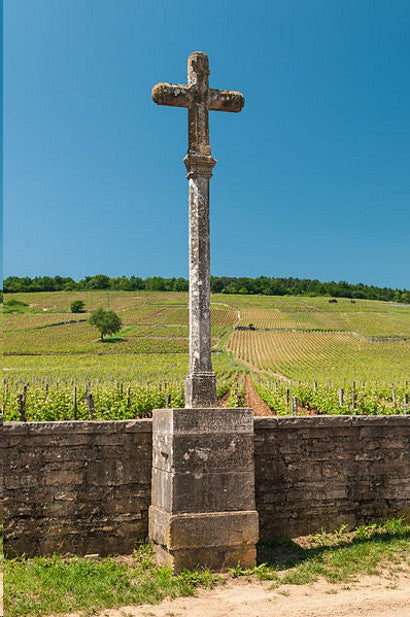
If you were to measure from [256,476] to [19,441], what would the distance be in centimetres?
263

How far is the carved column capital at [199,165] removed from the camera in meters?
6.08

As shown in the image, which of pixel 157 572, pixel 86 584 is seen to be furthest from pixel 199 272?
pixel 86 584

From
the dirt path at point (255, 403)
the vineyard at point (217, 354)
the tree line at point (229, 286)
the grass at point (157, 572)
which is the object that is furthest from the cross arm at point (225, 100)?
the tree line at point (229, 286)

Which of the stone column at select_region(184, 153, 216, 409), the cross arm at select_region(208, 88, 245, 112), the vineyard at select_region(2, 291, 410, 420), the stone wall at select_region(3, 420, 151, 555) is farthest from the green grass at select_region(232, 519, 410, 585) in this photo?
the vineyard at select_region(2, 291, 410, 420)

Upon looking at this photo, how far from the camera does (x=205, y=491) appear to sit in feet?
17.9

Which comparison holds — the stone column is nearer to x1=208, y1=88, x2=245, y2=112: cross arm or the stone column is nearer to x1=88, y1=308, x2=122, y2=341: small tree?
x1=208, y1=88, x2=245, y2=112: cross arm

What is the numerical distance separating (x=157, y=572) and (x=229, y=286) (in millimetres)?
111622

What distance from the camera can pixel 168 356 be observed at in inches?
2219

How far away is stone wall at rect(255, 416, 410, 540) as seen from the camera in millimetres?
6258

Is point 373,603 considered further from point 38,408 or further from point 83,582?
point 38,408

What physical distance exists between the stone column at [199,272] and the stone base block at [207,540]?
124 centimetres

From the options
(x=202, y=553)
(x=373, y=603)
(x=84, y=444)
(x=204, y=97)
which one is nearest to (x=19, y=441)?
(x=84, y=444)

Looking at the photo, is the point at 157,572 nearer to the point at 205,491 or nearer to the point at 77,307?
the point at 205,491

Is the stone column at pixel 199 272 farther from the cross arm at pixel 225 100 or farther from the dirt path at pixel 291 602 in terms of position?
the dirt path at pixel 291 602
